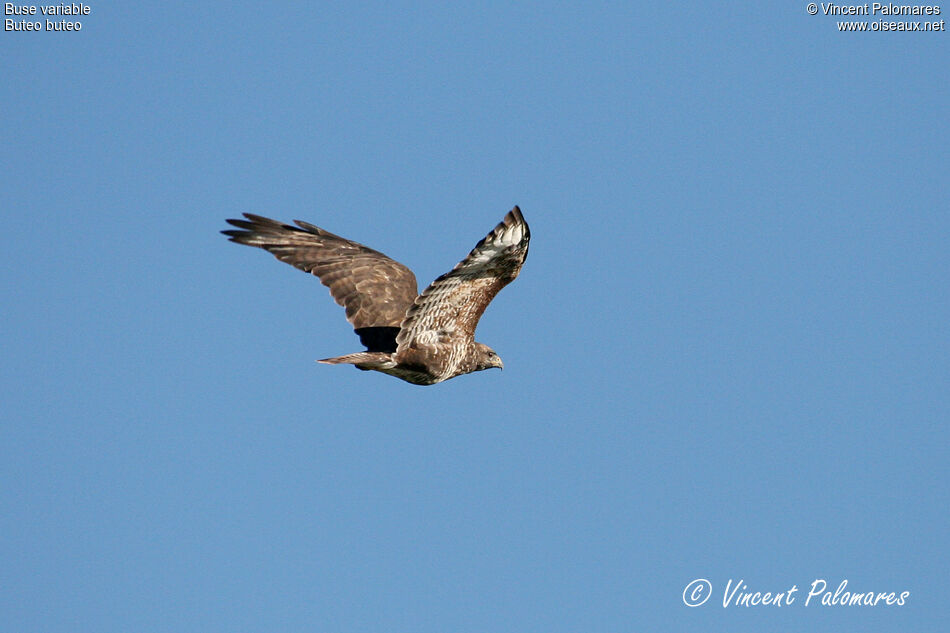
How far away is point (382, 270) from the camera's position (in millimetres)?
14102

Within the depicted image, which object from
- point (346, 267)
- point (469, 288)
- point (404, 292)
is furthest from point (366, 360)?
point (346, 267)

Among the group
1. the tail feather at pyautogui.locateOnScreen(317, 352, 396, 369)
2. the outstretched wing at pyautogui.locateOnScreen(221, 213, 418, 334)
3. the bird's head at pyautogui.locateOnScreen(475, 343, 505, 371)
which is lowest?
the tail feather at pyautogui.locateOnScreen(317, 352, 396, 369)

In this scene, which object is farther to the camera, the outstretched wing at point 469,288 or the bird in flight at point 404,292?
the bird in flight at point 404,292

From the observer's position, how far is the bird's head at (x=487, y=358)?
13.6 metres

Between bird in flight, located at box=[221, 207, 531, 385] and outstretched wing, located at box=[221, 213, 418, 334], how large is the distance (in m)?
0.01

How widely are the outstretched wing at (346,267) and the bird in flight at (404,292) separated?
0.01 metres

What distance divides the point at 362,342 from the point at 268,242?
6.14 ft

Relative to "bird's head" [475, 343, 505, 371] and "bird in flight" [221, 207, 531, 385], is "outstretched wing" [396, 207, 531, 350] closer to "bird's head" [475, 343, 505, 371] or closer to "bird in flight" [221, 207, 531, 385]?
"bird in flight" [221, 207, 531, 385]

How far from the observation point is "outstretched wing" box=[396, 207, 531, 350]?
37.2 ft

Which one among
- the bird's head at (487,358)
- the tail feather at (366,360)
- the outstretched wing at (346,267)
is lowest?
the tail feather at (366,360)

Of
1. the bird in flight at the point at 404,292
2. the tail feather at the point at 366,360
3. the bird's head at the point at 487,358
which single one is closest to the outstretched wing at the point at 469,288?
the bird in flight at the point at 404,292

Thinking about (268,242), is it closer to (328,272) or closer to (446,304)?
(328,272)

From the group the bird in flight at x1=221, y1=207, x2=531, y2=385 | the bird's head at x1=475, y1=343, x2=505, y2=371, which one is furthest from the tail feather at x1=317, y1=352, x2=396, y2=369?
the bird's head at x1=475, y1=343, x2=505, y2=371

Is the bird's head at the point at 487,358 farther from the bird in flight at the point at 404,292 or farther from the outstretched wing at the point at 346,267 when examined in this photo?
the outstretched wing at the point at 346,267
